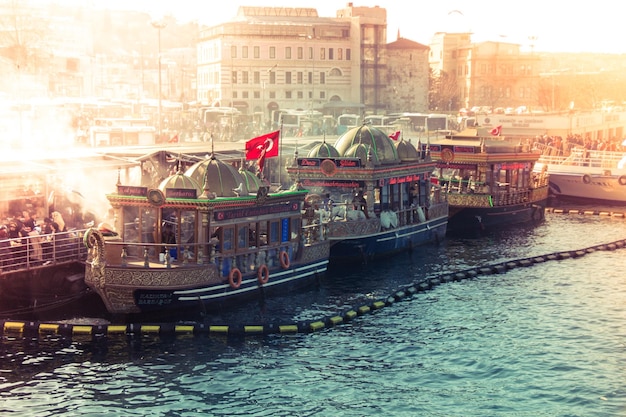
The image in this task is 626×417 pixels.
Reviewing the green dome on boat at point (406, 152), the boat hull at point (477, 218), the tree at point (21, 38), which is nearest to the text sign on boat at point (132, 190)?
the green dome on boat at point (406, 152)

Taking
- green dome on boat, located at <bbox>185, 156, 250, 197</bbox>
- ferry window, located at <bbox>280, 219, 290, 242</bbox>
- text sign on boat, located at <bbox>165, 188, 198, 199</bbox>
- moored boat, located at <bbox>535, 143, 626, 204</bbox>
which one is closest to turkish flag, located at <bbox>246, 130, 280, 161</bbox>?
green dome on boat, located at <bbox>185, 156, 250, 197</bbox>

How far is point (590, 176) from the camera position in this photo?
6444 cm

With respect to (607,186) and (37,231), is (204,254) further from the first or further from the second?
(607,186)

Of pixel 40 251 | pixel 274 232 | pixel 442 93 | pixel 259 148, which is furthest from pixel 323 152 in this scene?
pixel 442 93

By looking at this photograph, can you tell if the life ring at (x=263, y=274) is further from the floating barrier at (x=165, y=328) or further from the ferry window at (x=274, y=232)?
the floating barrier at (x=165, y=328)

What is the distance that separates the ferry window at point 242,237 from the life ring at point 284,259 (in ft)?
6.57

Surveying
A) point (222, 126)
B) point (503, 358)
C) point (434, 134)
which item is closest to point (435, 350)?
point (503, 358)

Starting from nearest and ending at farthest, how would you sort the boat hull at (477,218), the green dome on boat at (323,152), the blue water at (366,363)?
the blue water at (366,363), the green dome on boat at (323,152), the boat hull at (477,218)

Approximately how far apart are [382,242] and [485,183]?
1395cm

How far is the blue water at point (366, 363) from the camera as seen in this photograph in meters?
23.1

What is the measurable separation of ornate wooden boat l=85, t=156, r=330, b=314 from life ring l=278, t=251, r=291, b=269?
0.12ft

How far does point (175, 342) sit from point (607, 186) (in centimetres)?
4495

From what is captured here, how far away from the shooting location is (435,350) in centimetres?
2780

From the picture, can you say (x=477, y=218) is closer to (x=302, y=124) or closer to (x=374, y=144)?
(x=374, y=144)
